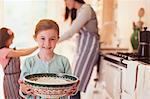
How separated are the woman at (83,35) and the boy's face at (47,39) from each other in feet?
0.66

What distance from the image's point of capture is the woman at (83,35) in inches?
78.8

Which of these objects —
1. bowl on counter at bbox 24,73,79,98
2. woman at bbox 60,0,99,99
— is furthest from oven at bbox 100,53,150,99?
bowl on counter at bbox 24,73,79,98

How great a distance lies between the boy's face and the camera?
166 centimetres

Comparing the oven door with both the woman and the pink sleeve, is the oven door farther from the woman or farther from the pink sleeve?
the pink sleeve

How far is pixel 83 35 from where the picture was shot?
6.98 ft

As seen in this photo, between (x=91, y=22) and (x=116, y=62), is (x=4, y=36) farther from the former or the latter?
(x=116, y=62)

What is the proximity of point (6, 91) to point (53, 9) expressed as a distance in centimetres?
66

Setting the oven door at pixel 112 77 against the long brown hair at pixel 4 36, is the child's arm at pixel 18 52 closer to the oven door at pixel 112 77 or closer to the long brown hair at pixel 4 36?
the long brown hair at pixel 4 36

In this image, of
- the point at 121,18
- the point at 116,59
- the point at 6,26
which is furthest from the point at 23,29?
the point at 121,18

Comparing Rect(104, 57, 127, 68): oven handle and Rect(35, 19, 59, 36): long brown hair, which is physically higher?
Rect(35, 19, 59, 36): long brown hair

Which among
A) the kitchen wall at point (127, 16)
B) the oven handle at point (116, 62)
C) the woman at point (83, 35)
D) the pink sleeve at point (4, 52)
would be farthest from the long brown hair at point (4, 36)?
the kitchen wall at point (127, 16)

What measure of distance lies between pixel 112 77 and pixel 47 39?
0.84 m

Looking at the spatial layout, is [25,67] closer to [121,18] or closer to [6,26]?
[6,26]

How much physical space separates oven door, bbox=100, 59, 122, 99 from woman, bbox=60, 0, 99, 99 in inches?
5.5
